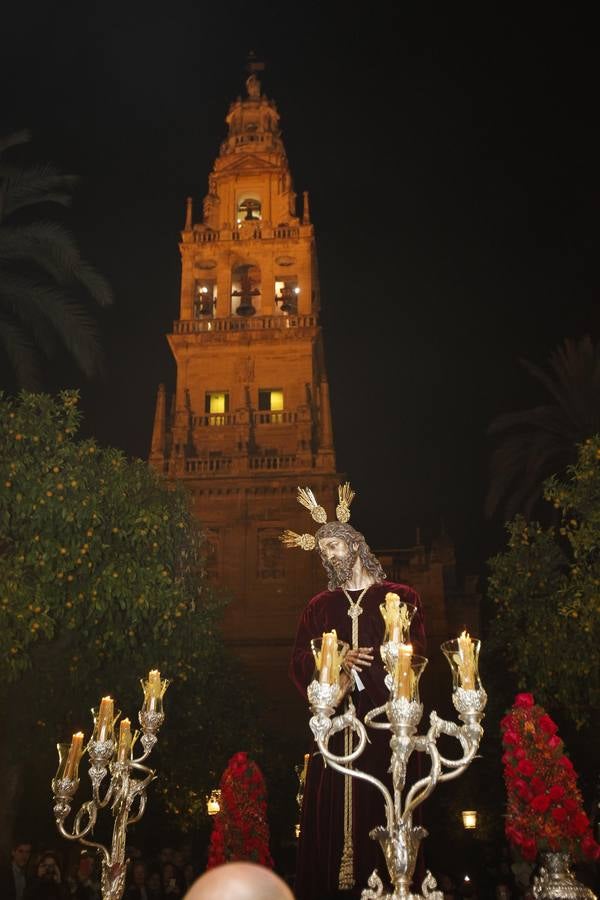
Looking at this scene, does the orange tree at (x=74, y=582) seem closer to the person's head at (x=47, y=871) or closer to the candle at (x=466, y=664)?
the person's head at (x=47, y=871)

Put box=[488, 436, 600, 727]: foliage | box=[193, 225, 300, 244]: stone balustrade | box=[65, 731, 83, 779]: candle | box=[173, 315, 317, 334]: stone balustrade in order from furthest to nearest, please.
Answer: box=[193, 225, 300, 244]: stone balustrade → box=[173, 315, 317, 334]: stone balustrade → box=[488, 436, 600, 727]: foliage → box=[65, 731, 83, 779]: candle

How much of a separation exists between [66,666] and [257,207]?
31349mm

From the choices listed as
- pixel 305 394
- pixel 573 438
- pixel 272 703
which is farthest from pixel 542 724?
pixel 305 394

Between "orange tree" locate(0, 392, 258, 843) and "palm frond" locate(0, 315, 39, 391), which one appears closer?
"orange tree" locate(0, 392, 258, 843)

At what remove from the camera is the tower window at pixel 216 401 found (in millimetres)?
38469

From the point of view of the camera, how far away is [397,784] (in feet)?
15.9

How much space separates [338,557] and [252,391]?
3053 cm

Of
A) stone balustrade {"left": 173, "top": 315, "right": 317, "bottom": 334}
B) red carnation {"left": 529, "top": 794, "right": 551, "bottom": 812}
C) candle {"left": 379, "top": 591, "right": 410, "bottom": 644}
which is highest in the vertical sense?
stone balustrade {"left": 173, "top": 315, "right": 317, "bottom": 334}

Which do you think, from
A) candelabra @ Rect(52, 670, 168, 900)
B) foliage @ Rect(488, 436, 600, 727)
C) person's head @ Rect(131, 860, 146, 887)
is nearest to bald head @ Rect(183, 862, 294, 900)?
candelabra @ Rect(52, 670, 168, 900)

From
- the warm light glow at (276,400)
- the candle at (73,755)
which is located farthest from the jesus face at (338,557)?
the warm light glow at (276,400)

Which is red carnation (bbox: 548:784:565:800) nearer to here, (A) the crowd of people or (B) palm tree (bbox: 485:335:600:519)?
(A) the crowd of people

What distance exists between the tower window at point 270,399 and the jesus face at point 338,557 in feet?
99.2

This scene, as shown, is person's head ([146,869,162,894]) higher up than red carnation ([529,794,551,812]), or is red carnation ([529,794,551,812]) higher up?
red carnation ([529,794,551,812])

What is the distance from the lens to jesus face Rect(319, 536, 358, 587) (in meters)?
7.93
